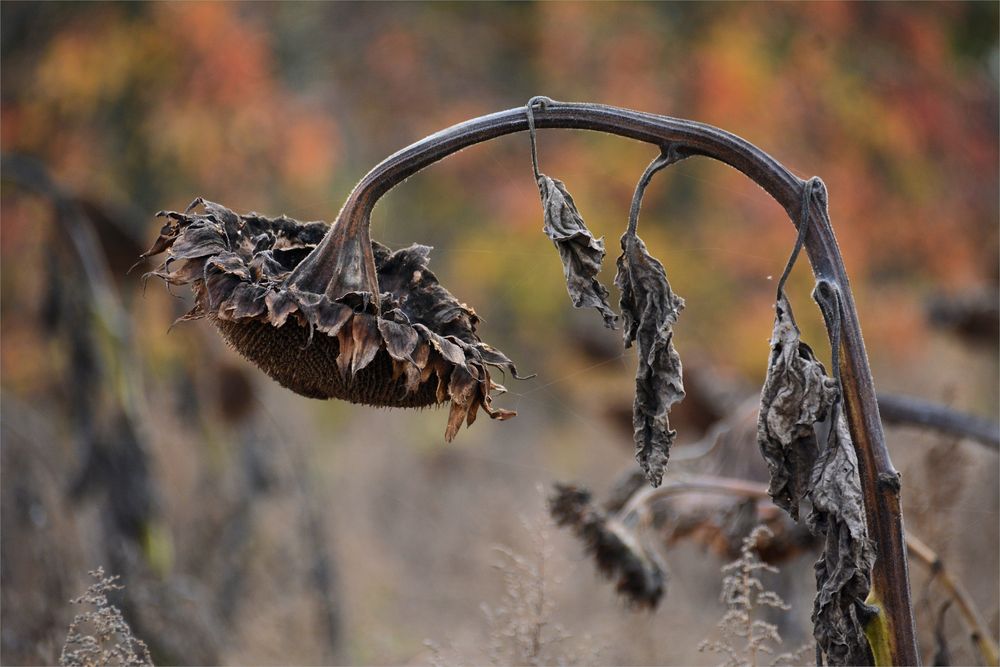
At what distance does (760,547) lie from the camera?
1.91 meters

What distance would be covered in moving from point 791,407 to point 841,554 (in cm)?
17

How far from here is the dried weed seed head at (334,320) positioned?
1087mm

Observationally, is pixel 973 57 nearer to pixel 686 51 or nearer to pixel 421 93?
pixel 686 51

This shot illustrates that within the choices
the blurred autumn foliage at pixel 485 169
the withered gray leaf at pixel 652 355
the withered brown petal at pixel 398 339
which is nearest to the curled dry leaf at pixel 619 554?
the withered gray leaf at pixel 652 355

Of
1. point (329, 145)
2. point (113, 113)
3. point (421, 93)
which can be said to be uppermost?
point (421, 93)

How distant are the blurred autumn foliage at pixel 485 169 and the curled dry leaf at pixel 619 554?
1050 mm

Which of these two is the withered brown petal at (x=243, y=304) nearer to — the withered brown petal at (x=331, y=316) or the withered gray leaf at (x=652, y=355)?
the withered brown petal at (x=331, y=316)

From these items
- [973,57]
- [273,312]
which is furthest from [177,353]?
[973,57]

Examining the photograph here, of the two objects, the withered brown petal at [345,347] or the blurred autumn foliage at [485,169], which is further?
the blurred autumn foliage at [485,169]

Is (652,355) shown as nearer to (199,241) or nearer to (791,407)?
(791,407)

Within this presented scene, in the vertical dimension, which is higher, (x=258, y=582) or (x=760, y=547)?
(x=760, y=547)

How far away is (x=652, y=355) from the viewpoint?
1.17 meters

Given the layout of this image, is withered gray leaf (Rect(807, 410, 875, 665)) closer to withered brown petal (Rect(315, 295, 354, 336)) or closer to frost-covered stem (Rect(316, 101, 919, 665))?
frost-covered stem (Rect(316, 101, 919, 665))

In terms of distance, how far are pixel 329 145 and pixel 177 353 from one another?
2828 mm
